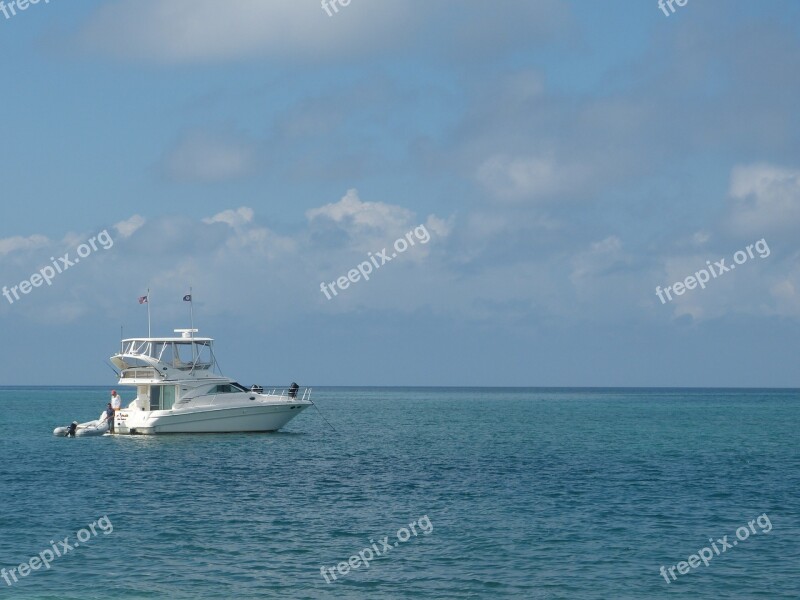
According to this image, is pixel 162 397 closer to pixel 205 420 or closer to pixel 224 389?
pixel 205 420

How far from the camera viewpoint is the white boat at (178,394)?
63.3 meters

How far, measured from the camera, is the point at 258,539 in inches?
1200

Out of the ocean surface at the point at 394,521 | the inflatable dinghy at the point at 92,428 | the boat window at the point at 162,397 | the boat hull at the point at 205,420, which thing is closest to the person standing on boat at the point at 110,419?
the inflatable dinghy at the point at 92,428

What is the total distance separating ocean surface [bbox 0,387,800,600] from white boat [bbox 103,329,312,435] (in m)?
2.88

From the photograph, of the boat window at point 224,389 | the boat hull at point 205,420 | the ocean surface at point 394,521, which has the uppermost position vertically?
the boat window at point 224,389

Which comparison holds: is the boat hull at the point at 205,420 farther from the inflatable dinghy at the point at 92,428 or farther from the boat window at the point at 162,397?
the inflatable dinghy at the point at 92,428

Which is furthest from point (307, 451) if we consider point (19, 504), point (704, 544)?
point (704, 544)

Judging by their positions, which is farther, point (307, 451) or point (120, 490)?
point (307, 451)

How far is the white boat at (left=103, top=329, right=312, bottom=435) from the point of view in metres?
63.3

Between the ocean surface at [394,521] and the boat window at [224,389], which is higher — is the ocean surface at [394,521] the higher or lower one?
the lower one

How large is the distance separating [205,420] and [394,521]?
33.1 meters

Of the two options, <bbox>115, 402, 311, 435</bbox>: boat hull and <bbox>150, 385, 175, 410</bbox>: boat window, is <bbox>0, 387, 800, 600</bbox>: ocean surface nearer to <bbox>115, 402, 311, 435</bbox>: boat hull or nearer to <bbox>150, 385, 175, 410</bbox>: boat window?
<bbox>115, 402, 311, 435</bbox>: boat hull

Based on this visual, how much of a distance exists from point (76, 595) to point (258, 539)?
291 inches

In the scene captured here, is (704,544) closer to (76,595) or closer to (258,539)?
(258,539)
